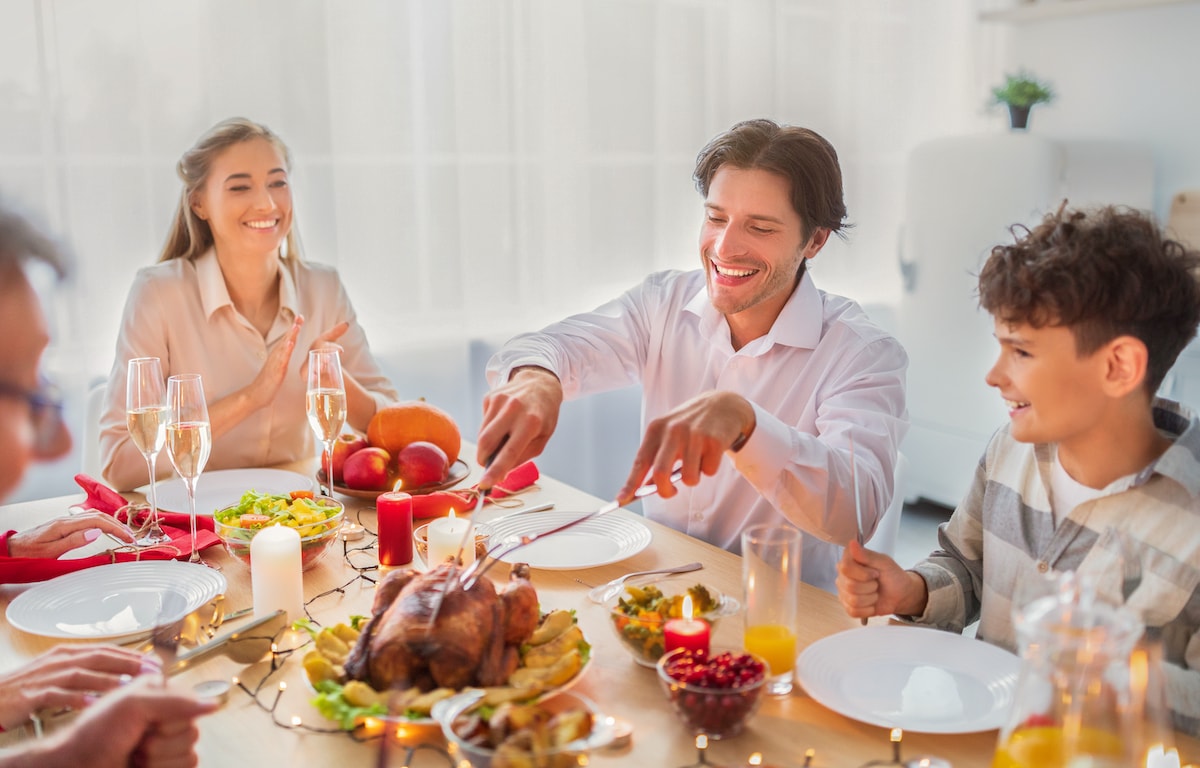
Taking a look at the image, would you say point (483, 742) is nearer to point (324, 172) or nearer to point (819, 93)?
point (324, 172)

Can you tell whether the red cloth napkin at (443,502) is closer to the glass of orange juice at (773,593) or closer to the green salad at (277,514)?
the green salad at (277,514)

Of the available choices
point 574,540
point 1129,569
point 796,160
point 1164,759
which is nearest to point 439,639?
point 574,540

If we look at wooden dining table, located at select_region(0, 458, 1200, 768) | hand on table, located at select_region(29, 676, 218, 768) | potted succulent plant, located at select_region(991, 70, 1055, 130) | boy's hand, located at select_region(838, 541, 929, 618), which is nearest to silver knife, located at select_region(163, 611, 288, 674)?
wooden dining table, located at select_region(0, 458, 1200, 768)

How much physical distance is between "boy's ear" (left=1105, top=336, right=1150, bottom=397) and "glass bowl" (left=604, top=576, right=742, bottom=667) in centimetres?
54

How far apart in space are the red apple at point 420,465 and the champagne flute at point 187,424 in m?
0.42

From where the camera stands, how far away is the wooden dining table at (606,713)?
1080 mm

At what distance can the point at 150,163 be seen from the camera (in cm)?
278

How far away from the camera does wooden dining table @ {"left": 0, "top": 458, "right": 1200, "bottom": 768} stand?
1080 millimetres

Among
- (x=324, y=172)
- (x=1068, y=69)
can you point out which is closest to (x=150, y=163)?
(x=324, y=172)

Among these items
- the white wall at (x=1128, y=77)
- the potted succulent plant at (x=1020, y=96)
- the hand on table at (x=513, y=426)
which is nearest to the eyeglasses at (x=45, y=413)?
the hand on table at (x=513, y=426)

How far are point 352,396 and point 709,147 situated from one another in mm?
916

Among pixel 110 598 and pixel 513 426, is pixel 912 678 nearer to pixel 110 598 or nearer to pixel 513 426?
pixel 513 426

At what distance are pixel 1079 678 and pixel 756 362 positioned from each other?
4.23 ft

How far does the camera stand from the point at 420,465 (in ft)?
6.44
